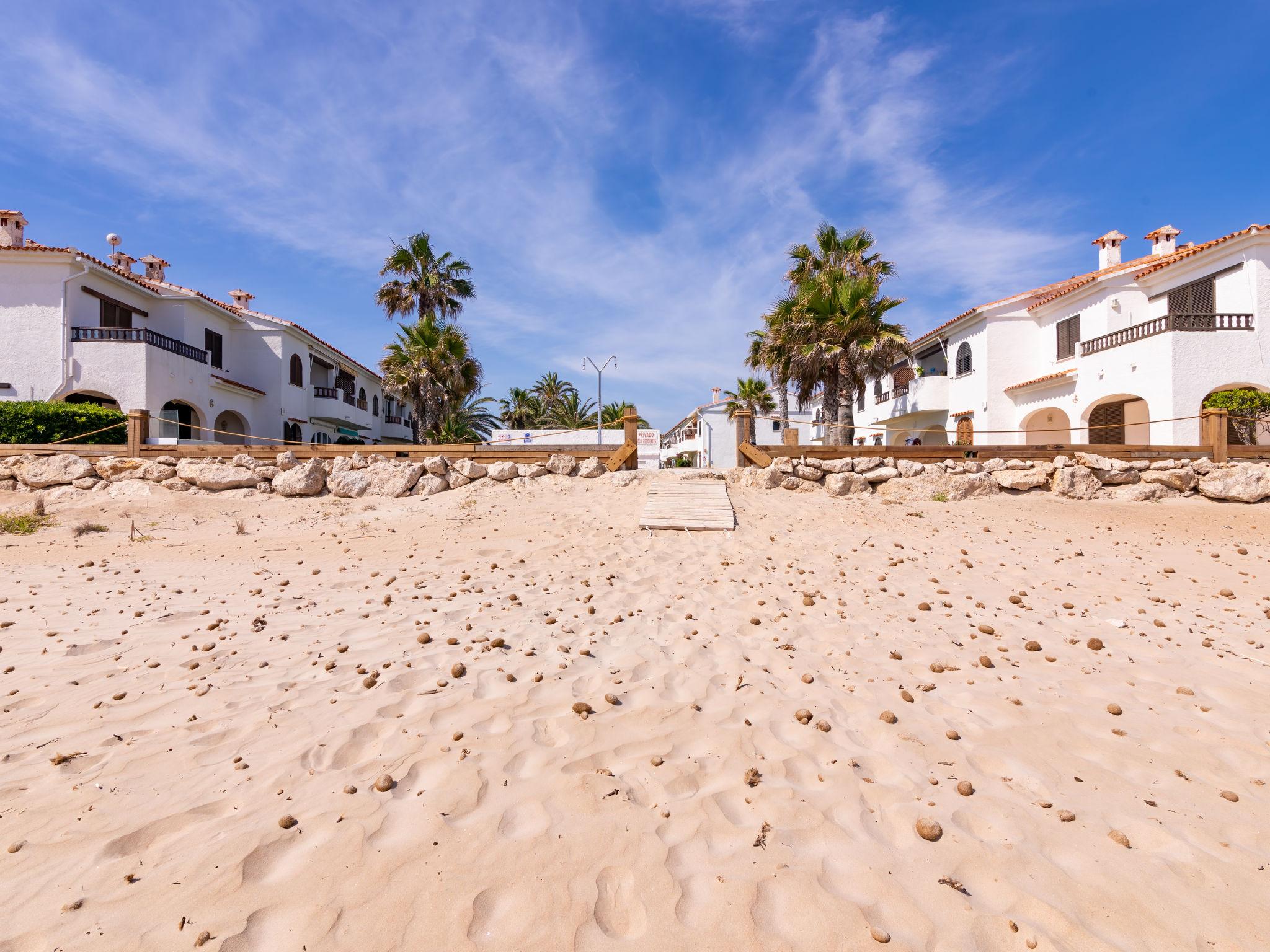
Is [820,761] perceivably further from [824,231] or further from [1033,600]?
[824,231]

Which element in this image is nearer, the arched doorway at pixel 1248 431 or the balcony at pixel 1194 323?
the arched doorway at pixel 1248 431

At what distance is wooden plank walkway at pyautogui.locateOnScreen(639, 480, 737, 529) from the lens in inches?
366

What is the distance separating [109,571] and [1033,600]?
10486 mm

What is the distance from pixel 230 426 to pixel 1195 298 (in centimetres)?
3853

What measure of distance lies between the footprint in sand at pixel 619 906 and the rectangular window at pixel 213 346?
29.0 metres

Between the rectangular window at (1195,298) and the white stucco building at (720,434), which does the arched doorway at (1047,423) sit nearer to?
the rectangular window at (1195,298)

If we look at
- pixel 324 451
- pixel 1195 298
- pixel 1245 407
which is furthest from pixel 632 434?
pixel 1195 298

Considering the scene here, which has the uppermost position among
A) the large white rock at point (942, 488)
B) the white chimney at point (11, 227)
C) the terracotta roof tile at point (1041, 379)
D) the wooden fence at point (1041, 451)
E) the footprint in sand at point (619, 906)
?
the white chimney at point (11, 227)

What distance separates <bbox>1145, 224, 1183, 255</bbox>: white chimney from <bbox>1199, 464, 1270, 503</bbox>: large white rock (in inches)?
690

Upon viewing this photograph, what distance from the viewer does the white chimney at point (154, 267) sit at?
87.5 ft

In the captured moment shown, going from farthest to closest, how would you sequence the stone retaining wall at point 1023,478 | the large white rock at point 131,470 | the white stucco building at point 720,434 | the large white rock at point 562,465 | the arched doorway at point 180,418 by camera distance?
the white stucco building at point 720,434 < the arched doorway at point 180,418 < the large white rock at point 562,465 < the large white rock at point 131,470 < the stone retaining wall at point 1023,478

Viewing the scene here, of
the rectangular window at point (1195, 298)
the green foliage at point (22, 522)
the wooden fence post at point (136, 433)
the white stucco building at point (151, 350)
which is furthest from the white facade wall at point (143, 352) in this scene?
the rectangular window at point (1195, 298)

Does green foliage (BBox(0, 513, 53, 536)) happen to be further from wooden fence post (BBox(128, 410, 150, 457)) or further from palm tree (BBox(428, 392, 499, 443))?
palm tree (BBox(428, 392, 499, 443))

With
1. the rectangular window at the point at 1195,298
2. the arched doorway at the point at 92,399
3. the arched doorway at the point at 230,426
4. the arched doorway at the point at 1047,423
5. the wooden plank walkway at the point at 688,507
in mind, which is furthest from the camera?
the arched doorway at the point at 230,426
